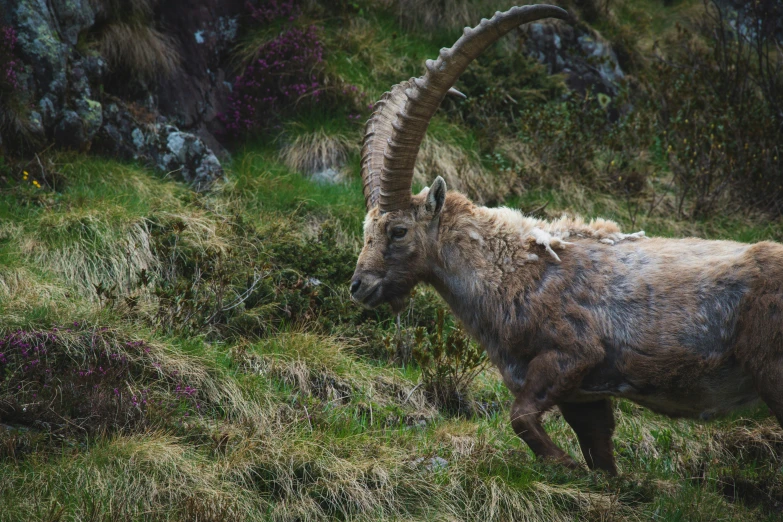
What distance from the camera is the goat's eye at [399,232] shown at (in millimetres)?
6297

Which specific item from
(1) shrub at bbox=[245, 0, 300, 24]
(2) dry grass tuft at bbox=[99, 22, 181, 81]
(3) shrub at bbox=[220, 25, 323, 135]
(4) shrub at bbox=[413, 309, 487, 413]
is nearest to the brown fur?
(4) shrub at bbox=[413, 309, 487, 413]

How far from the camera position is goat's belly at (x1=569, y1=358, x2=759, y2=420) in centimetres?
550

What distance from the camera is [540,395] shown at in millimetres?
5574

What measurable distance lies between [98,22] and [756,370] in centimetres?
940

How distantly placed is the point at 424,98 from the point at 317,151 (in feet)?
18.2

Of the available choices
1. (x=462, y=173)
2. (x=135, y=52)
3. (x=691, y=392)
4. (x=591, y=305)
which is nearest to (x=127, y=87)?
(x=135, y=52)

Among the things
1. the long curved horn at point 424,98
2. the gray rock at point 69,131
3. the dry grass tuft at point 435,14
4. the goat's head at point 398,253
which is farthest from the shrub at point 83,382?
the dry grass tuft at point 435,14

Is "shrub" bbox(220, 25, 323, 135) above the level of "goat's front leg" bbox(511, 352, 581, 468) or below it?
above

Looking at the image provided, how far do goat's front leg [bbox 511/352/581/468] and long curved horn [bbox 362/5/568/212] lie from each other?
1.75 meters

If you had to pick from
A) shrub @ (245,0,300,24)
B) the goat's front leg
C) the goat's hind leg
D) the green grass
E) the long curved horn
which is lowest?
the green grass

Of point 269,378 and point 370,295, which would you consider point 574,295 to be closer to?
point 370,295

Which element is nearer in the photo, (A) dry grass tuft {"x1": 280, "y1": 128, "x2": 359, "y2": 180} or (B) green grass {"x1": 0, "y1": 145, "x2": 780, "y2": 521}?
(B) green grass {"x1": 0, "y1": 145, "x2": 780, "y2": 521}

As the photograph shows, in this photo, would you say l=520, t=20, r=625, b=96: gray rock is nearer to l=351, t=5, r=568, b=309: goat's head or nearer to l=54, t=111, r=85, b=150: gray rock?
l=54, t=111, r=85, b=150: gray rock

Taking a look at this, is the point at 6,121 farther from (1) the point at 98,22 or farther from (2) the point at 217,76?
(2) the point at 217,76
